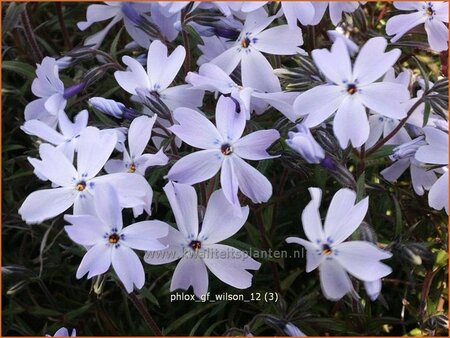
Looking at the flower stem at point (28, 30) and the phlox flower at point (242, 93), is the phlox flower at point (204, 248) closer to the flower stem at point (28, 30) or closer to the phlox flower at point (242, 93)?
the phlox flower at point (242, 93)

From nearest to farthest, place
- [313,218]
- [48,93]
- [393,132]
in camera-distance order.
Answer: [313,218] → [393,132] → [48,93]

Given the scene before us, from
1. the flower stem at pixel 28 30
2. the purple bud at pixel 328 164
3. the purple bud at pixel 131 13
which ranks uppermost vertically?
the flower stem at pixel 28 30

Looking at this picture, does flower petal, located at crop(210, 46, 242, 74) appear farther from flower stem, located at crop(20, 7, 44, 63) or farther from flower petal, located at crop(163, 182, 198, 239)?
flower stem, located at crop(20, 7, 44, 63)

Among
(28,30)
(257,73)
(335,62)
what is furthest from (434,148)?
(28,30)

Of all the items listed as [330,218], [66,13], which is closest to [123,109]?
[330,218]

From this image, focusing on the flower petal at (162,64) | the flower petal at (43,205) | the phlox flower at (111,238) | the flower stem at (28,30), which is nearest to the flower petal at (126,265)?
the phlox flower at (111,238)

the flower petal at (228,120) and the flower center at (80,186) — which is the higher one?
the flower petal at (228,120)

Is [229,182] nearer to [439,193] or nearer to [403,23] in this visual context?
[439,193]
